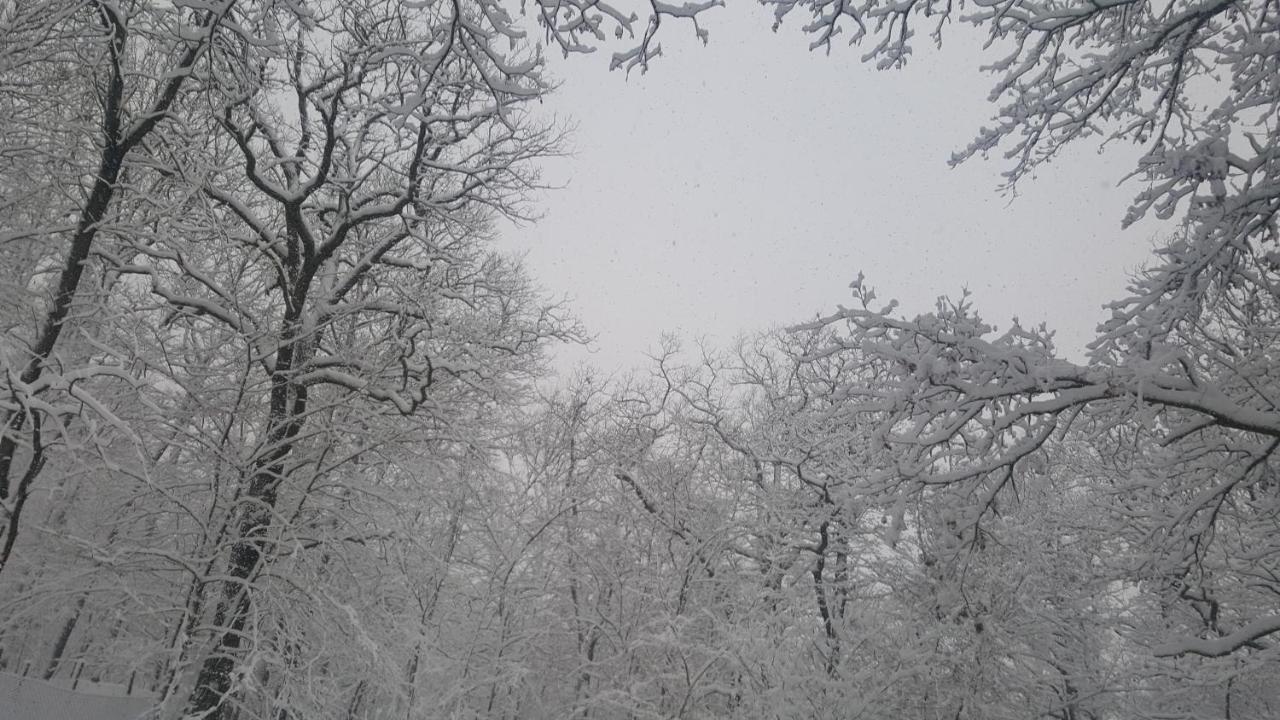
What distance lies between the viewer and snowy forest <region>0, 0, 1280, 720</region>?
4.23m

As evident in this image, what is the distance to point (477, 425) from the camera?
27.6 ft

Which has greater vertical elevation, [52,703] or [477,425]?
[477,425]

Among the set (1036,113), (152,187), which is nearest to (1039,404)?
(1036,113)

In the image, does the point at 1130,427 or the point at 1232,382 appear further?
the point at 1130,427

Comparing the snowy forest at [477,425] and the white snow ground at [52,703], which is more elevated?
the snowy forest at [477,425]

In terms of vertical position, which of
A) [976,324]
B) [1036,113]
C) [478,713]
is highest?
[1036,113]

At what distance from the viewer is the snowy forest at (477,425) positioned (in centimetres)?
423

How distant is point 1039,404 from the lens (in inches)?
170

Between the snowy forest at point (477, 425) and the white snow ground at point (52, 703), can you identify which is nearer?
the snowy forest at point (477, 425)

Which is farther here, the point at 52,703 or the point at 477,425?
the point at 52,703

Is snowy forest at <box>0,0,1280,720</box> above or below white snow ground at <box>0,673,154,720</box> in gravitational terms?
above

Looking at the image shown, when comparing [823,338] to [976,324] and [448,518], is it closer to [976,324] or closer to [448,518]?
[976,324]

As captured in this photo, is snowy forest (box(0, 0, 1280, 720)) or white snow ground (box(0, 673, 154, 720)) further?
white snow ground (box(0, 673, 154, 720))

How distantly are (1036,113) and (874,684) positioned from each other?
6184 millimetres
